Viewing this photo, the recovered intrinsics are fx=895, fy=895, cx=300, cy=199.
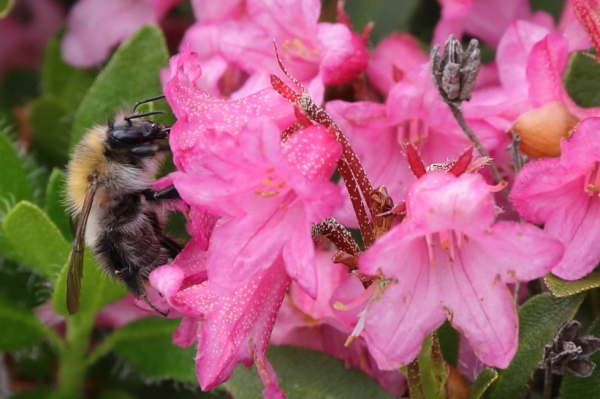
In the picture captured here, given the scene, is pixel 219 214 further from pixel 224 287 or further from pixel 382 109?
pixel 382 109

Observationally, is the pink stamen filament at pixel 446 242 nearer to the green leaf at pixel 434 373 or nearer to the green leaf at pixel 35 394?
the green leaf at pixel 434 373

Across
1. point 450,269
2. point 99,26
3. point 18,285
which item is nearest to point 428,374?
point 450,269

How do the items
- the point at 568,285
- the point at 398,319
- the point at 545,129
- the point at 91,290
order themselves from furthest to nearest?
the point at 91,290, the point at 545,129, the point at 568,285, the point at 398,319

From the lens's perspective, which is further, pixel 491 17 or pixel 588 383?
pixel 491 17

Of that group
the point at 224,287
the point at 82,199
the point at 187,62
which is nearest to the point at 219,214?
the point at 224,287

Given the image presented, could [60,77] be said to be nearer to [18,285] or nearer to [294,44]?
[18,285]
